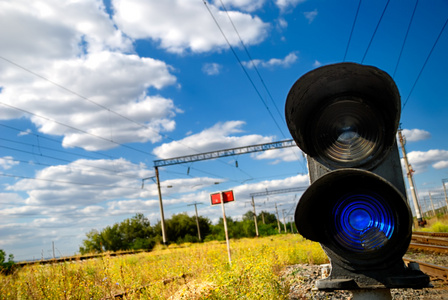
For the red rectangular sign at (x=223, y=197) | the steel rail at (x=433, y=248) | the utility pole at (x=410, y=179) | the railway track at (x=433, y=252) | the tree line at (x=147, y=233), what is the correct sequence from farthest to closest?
the tree line at (x=147, y=233)
the utility pole at (x=410, y=179)
the steel rail at (x=433, y=248)
the red rectangular sign at (x=223, y=197)
the railway track at (x=433, y=252)

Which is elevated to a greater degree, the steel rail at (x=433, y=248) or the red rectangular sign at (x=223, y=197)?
the red rectangular sign at (x=223, y=197)

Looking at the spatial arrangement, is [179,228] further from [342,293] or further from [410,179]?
[342,293]

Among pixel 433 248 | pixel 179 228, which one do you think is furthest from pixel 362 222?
pixel 179 228

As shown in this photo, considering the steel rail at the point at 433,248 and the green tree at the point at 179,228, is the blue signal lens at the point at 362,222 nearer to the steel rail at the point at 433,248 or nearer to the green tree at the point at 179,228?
the steel rail at the point at 433,248

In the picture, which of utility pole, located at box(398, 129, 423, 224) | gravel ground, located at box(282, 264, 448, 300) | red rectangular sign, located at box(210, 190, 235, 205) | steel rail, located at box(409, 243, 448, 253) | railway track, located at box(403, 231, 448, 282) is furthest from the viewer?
utility pole, located at box(398, 129, 423, 224)

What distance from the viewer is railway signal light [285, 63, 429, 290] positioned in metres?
2.05

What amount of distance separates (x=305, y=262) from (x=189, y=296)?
22.4 feet

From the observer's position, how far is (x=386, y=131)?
2.12 meters

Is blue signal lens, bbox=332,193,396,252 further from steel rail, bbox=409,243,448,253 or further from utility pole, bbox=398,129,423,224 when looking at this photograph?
utility pole, bbox=398,129,423,224

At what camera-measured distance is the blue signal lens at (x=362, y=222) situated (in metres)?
2.12

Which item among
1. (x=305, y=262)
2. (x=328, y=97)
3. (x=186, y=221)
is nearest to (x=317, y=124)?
(x=328, y=97)

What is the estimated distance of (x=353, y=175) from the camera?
2.08 m

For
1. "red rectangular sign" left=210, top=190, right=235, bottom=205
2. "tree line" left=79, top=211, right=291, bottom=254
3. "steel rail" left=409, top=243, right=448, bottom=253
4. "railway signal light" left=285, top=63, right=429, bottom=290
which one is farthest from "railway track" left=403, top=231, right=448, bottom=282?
"tree line" left=79, top=211, right=291, bottom=254

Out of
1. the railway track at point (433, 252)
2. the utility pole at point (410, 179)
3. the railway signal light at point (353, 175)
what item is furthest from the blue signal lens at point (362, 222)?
the utility pole at point (410, 179)
